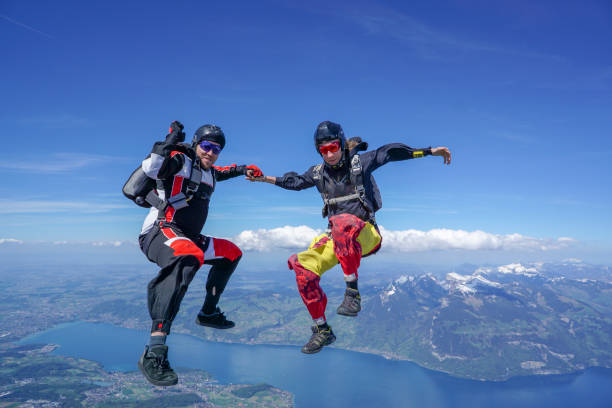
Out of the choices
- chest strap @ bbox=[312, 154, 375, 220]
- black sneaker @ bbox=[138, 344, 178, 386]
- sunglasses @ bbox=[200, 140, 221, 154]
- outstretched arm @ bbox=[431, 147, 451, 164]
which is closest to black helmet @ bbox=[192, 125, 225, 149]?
sunglasses @ bbox=[200, 140, 221, 154]

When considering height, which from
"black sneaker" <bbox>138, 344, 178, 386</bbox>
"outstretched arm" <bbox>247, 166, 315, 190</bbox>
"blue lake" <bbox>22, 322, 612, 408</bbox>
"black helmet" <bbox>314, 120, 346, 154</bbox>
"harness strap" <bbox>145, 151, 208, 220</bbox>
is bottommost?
"blue lake" <bbox>22, 322, 612, 408</bbox>

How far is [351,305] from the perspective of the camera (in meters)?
5.43

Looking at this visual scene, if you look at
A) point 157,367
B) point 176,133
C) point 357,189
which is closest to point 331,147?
point 357,189

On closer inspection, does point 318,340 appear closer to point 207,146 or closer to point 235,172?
point 235,172

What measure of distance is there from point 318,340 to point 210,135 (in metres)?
3.89

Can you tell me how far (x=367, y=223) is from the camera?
19.4ft

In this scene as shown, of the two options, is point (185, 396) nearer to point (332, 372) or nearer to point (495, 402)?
point (332, 372)

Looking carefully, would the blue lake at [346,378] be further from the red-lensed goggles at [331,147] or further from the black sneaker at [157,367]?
the black sneaker at [157,367]

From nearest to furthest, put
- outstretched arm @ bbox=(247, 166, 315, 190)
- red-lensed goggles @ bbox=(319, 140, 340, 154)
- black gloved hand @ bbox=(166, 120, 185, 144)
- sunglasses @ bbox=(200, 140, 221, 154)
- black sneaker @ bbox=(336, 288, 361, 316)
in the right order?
black gloved hand @ bbox=(166, 120, 185, 144) → black sneaker @ bbox=(336, 288, 361, 316) → sunglasses @ bbox=(200, 140, 221, 154) → red-lensed goggles @ bbox=(319, 140, 340, 154) → outstretched arm @ bbox=(247, 166, 315, 190)

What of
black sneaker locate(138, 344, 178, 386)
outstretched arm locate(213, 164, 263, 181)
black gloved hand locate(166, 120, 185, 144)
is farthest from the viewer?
outstretched arm locate(213, 164, 263, 181)

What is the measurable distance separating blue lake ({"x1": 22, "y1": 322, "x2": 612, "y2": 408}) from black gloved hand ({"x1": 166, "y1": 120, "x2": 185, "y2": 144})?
451 feet

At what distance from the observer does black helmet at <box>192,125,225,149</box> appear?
5669 mm

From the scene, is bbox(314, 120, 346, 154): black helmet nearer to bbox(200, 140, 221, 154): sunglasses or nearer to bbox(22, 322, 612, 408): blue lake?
bbox(200, 140, 221, 154): sunglasses

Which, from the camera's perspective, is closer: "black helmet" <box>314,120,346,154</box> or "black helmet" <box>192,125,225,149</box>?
"black helmet" <box>192,125,225,149</box>
